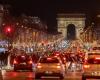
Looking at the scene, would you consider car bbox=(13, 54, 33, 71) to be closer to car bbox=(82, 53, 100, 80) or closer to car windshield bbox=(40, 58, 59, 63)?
car windshield bbox=(40, 58, 59, 63)

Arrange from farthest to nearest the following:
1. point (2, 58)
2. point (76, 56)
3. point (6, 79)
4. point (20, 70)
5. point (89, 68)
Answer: point (76, 56) < point (2, 58) < point (20, 70) < point (6, 79) < point (89, 68)

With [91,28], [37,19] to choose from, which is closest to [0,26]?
[91,28]

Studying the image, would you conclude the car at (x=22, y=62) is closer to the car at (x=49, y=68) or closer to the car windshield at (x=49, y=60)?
A: the car windshield at (x=49, y=60)

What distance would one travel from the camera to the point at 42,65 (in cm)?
3350


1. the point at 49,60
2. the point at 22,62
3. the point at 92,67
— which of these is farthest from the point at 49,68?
the point at 22,62

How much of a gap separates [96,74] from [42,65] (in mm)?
4031

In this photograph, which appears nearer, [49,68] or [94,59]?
[94,59]

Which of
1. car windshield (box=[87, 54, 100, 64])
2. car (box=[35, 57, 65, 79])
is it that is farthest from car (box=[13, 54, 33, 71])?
car windshield (box=[87, 54, 100, 64])

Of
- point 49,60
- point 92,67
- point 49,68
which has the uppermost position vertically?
point 49,60

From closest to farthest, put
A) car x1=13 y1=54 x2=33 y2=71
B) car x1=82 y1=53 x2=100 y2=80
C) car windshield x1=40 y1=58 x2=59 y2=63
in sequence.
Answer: car x1=82 y1=53 x2=100 y2=80 → car windshield x1=40 y1=58 x2=59 y2=63 → car x1=13 y1=54 x2=33 y2=71

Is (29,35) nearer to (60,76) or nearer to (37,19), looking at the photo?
(37,19)

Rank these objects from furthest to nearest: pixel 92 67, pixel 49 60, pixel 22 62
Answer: pixel 22 62, pixel 49 60, pixel 92 67

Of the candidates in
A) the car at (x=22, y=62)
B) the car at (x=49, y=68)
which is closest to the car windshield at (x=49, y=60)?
the car at (x=49, y=68)

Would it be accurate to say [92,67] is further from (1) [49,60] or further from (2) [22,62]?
(2) [22,62]
